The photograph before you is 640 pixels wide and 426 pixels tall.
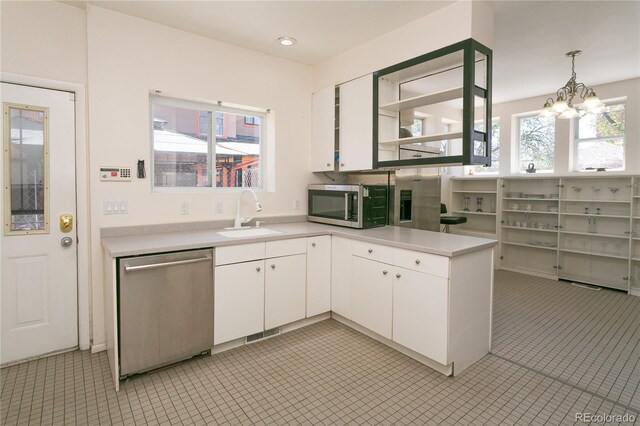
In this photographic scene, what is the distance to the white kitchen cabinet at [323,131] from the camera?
3598 mm

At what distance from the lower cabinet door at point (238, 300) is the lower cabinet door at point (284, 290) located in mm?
60

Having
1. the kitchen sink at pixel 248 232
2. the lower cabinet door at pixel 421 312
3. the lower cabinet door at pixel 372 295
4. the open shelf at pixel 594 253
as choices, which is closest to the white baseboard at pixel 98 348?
the kitchen sink at pixel 248 232

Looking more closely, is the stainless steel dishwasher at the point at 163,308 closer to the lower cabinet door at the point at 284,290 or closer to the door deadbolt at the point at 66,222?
the lower cabinet door at the point at 284,290

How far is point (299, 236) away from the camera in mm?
2936

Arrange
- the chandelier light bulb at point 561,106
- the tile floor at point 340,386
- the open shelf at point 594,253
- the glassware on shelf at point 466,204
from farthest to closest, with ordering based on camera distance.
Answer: the glassware on shelf at point 466,204 → the open shelf at point 594,253 → the chandelier light bulb at point 561,106 → the tile floor at point 340,386

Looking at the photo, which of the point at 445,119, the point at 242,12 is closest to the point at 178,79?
the point at 242,12

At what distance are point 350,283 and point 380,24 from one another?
2297mm

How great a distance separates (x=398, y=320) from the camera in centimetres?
255

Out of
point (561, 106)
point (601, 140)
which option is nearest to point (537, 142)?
point (601, 140)

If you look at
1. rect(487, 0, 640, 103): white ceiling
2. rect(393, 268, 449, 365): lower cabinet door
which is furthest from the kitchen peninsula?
rect(487, 0, 640, 103): white ceiling

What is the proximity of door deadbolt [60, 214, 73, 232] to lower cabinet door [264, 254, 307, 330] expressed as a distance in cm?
155

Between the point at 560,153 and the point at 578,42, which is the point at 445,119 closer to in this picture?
the point at 578,42

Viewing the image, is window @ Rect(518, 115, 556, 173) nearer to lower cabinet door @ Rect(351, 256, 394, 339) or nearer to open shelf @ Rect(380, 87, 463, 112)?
open shelf @ Rect(380, 87, 463, 112)

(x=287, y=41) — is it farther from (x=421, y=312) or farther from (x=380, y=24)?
(x=421, y=312)
